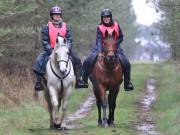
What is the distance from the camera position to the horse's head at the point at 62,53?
520 inches

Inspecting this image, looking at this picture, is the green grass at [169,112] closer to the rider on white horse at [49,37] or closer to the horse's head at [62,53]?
the horse's head at [62,53]

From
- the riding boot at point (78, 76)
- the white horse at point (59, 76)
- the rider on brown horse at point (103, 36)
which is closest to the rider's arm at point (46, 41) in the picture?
the white horse at point (59, 76)

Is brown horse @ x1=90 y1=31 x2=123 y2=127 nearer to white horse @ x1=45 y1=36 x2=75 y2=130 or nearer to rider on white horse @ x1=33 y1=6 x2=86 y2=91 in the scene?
rider on white horse @ x1=33 y1=6 x2=86 y2=91

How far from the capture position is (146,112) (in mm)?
20078

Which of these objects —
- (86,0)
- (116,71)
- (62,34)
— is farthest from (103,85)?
(86,0)

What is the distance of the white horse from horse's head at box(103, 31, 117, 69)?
1085 millimetres

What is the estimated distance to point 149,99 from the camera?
24922 millimetres

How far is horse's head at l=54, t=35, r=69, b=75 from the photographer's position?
1322 cm

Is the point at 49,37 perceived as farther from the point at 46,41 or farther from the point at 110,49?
the point at 110,49

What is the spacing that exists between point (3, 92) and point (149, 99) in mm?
9262

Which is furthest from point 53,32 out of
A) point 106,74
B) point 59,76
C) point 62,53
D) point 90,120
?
point 90,120

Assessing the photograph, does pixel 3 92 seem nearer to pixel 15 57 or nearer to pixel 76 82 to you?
pixel 76 82

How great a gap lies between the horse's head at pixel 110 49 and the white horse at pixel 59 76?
1085mm

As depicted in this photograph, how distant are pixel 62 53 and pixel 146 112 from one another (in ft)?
25.4
